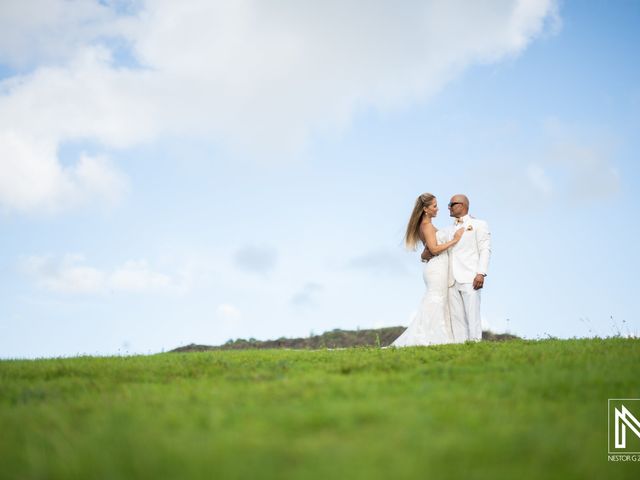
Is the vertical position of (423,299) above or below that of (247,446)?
above

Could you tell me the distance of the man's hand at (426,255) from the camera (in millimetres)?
18016

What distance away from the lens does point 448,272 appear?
17.8 meters

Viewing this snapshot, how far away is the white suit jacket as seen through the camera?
55.6 feet

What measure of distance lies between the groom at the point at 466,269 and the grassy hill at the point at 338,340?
6981 millimetres

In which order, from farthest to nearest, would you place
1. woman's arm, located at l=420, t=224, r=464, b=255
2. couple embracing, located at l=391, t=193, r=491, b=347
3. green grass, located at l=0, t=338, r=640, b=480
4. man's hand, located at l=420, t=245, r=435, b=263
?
1. man's hand, located at l=420, t=245, r=435, b=263
2. woman's arm, located at l=420, t=224, r=464, b=255
3. couple embracing, located at l=391, t=193, r=491, b=347
4. green grass, located at l=0, t=338, r=640, b=480

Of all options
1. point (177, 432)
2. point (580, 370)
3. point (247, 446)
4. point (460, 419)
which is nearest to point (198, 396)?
point (177, 432)

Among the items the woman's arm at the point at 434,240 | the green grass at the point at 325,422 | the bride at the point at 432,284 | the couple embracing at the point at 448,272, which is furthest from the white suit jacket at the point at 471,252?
the green grass at the point at 325,422

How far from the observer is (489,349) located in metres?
12.7

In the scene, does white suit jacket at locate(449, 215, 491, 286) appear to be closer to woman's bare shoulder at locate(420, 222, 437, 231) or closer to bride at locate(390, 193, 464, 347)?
bride at locate(390, 193, 464, 347)

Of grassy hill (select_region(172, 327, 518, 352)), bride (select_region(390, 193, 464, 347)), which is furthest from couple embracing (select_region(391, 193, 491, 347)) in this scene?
grassy hill (select_region(172, 327, 518, 352))

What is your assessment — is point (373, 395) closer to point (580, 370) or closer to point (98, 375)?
point (580, 370)

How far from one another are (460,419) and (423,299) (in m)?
12.2

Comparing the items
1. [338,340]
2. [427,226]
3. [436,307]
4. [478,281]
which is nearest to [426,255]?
[427,226]

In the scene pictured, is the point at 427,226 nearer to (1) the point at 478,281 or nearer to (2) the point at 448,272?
(2) the point at 448,272
